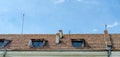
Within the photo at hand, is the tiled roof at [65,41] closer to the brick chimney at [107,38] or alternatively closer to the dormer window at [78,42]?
the brick chimney at [107,38]

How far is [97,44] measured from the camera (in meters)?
36.2

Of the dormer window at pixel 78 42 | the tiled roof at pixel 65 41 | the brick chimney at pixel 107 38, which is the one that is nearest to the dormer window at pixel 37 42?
the tiled roof at pixel 65 41

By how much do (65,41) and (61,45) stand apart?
1.26m

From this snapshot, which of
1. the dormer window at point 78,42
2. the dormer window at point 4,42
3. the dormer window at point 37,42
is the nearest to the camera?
the dormer window at point 78,42

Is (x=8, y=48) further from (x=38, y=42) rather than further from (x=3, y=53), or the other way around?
(x=38, y=42)

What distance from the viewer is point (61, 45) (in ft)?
120

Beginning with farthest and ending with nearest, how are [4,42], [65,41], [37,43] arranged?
1. [4,42]
2. [65,41]
3. [37,43]

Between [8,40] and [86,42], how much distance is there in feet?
31.1

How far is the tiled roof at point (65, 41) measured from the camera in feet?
117

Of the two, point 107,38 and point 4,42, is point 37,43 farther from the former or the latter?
point 107,38

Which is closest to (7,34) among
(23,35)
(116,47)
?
(23,35)

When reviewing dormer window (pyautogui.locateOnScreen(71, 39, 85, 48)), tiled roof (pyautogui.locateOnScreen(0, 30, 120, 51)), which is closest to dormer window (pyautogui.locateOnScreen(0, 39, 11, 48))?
tiled roof (pyautogui.locateOnScreen(0, 30, 120, 51))

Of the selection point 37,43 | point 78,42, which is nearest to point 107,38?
point 78,42

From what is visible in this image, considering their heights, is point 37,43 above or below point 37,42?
below
